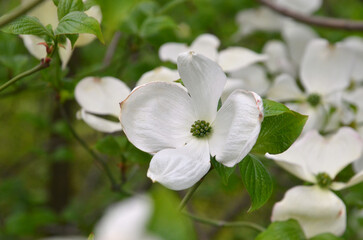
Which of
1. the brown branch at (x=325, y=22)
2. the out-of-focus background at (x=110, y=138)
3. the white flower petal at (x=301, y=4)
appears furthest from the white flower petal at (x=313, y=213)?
the white flower petal at (x=301, y=4)

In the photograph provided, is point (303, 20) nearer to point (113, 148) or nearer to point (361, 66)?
point (361, 66)

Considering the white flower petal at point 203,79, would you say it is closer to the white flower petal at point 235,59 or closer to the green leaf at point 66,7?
the green leaf at point 66,7

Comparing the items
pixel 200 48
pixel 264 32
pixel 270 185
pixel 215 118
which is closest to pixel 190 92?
pixel 215 118

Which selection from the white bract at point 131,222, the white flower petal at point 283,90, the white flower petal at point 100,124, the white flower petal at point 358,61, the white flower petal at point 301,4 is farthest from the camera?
the white flower petal at point 301,4

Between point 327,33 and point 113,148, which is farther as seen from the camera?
point 327,33

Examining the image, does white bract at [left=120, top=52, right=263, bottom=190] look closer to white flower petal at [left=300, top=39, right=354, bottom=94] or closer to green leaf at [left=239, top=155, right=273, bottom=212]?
green leaf at [left=239, top=155, right=273, bottom=212]

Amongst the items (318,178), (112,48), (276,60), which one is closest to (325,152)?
(318,178)

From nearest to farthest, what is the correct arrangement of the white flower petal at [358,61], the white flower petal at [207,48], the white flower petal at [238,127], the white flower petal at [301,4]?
the white flower petal at [238,127]
the white flower petal at [207,48]
the white flower petal at [358,61]
the white flower petal at [301,4]
